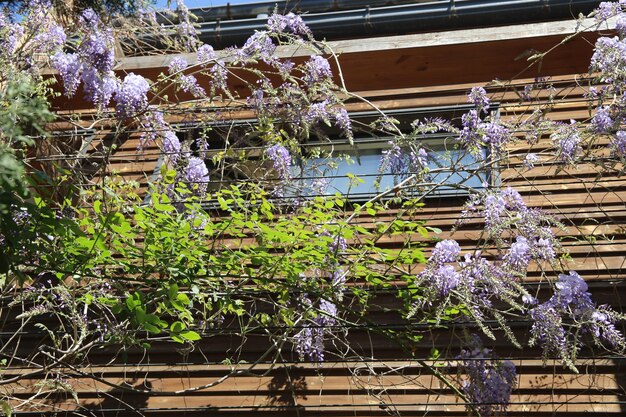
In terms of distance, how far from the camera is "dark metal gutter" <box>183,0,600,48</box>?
658 centimetres

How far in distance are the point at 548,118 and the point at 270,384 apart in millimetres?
2469

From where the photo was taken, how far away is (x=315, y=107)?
5.40 m

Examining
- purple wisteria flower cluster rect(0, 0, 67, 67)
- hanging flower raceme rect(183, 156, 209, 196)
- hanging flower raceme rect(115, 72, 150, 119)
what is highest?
purple wisteria flower cluster rect(0, 0, 67, 67)

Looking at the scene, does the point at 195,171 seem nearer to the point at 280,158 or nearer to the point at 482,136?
the point at 280,158

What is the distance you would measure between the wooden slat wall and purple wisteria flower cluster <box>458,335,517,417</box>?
0.12 meters

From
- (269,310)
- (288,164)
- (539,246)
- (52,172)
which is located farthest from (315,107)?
(52,172)

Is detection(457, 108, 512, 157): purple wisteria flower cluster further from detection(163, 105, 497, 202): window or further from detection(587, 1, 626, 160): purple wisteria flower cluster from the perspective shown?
detection(587, 1, 626, 160): purple wisteria flower cluster

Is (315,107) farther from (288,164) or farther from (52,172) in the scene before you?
(52,172)

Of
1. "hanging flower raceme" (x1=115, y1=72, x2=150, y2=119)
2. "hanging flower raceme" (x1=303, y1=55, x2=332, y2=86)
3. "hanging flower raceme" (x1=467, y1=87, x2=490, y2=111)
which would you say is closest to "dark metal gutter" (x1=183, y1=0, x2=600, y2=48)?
"hanging flower raceme" (x1=303, y1=55, x2=332, y2=86)

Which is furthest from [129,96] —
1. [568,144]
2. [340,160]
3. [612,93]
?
[612,93]

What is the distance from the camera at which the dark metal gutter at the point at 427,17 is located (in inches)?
259

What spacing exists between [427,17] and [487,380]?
3135 mm

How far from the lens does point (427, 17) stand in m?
6.68

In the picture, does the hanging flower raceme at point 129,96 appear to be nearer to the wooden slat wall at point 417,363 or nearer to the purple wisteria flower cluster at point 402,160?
the wooden slat wall at point 417,363
